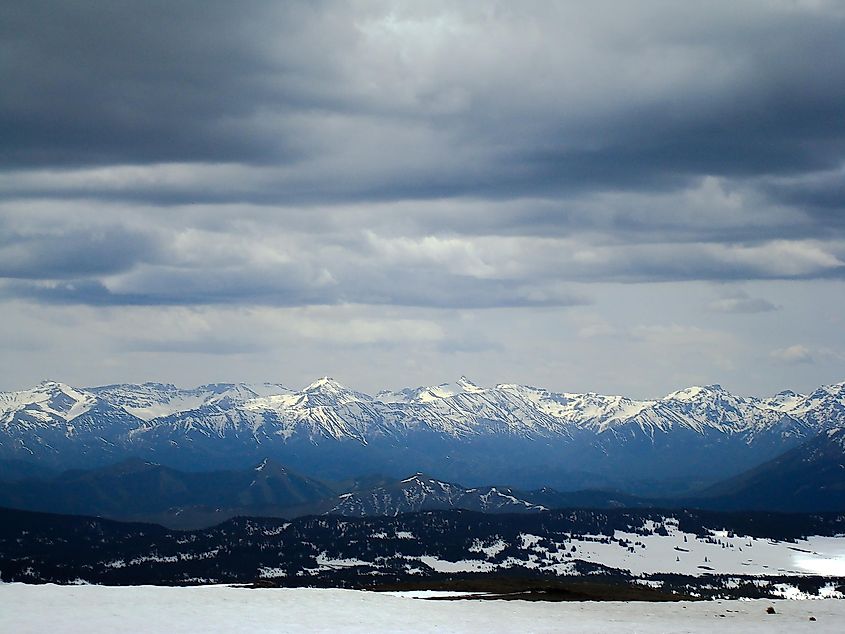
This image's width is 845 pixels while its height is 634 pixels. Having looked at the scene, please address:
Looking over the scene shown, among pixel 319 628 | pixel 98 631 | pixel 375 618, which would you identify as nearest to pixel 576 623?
pixel 375 618

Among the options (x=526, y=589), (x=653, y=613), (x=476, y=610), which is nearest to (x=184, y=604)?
(x=476, y=610)

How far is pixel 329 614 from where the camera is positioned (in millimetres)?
63688

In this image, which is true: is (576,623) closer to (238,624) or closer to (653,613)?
(653,613)

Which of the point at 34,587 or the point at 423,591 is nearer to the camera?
the point at 34,587

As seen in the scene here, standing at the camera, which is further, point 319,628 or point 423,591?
point 423,591

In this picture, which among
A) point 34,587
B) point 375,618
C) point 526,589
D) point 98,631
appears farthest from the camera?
point 526,589

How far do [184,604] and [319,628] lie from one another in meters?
11.2

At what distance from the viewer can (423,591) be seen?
103625 mm

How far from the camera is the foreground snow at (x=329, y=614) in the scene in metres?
58.8

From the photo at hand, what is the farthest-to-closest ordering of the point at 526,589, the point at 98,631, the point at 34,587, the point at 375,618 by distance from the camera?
the point at 526,589 → the point at 34,587 → the point at 375,618 → the point at 98,631

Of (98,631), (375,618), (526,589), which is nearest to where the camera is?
(98,631)

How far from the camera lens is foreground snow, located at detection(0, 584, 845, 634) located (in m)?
58.8

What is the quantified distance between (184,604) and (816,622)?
3977cm

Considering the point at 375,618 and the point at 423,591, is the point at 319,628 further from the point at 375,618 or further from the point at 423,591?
the point at 423,591
